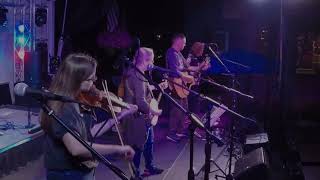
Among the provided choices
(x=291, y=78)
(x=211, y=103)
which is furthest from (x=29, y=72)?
(x=291, y=78)

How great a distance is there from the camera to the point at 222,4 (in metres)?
14.0

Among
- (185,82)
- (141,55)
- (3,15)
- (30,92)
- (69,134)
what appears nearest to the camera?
(30,92)

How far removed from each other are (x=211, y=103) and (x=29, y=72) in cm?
516

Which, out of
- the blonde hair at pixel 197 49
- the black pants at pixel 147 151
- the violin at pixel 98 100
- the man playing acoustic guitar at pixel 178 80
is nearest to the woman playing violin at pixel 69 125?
the violin at pixel 98 100

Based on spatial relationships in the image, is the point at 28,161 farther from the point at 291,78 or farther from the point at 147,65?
the point at 291,78

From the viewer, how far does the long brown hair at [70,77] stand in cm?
336

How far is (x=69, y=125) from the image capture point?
3.30 m

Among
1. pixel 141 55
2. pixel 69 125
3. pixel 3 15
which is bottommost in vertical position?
pixel 69 125

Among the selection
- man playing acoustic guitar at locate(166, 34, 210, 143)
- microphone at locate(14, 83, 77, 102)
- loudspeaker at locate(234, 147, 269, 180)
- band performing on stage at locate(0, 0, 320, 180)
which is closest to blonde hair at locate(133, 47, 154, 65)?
band performing on stage at locate(0, 0, 320, 180)

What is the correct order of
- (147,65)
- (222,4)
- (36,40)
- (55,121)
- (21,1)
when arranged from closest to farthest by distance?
1. (55,121)
2. (147,65)
3. (21,1)
4. (36,40)
5. (222,4)

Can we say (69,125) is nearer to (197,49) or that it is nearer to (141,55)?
(141,55)

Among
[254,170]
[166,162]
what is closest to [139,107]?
[254,170]

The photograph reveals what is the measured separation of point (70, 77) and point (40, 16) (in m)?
6.85

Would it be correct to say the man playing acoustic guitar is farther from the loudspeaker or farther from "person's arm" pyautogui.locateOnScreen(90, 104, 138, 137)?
"person's arm" pyautogui.locateOnScreen(90, 104, 138, 137)
